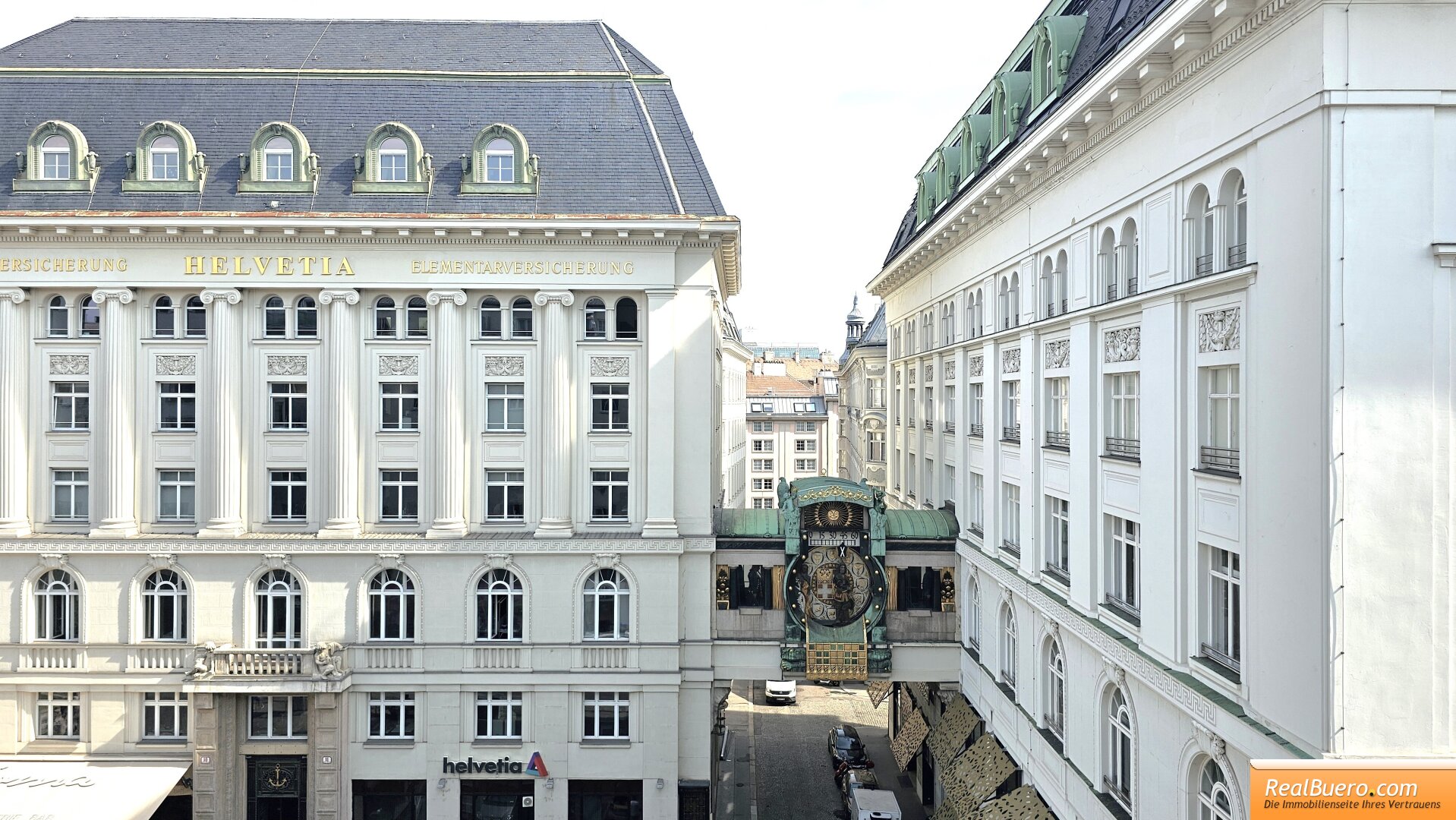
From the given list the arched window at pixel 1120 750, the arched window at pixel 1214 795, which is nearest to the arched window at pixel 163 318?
the arched window at pixel 1120 750

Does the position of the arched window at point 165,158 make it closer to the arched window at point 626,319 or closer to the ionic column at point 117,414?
the ionic column at point 117,414

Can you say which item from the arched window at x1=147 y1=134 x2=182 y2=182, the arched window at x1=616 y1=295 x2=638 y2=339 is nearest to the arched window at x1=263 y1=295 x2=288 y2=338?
the arched window at x1=147 y1=134 x2=182 y2=182

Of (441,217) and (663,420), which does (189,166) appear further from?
(663,420)

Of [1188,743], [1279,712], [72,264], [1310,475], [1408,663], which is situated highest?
[72,264]

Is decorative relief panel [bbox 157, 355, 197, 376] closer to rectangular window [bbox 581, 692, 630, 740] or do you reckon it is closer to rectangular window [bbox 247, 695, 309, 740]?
rectangular window [bbox 247, 695, 309, 740]

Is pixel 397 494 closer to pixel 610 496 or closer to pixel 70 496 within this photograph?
pixel 610 496

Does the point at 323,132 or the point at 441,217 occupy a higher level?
the point at 323,132

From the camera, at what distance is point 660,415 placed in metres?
33.8

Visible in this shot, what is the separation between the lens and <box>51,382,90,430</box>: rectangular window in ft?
112

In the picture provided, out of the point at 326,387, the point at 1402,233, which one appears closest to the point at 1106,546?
the point at 1402,233

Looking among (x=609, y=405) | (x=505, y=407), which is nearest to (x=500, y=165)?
(x=505, y=407)

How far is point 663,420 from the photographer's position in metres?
33.8

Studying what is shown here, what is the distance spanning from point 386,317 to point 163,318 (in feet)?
24.7

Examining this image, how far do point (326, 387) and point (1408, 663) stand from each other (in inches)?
1204
